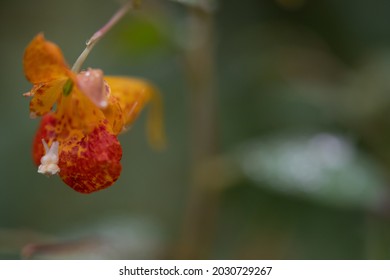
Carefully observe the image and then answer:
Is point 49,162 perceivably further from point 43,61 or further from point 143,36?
point 143,36

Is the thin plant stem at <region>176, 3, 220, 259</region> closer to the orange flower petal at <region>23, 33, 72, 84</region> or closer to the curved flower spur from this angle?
the curved flower spur

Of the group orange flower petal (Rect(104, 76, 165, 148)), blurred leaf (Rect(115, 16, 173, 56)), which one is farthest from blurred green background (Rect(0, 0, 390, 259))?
orange flower petal (Rect(104, 76, 165, 148))

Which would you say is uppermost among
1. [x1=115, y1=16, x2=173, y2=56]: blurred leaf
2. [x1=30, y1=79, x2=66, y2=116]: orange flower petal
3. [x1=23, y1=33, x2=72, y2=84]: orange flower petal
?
[x1=23, y1=33, x2=72, y2=84]: orange flower petal

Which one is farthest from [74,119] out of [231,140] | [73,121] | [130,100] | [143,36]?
[231,140]

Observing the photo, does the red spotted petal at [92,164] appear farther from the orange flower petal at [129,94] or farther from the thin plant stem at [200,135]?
the thin plant stem at [200,135]
